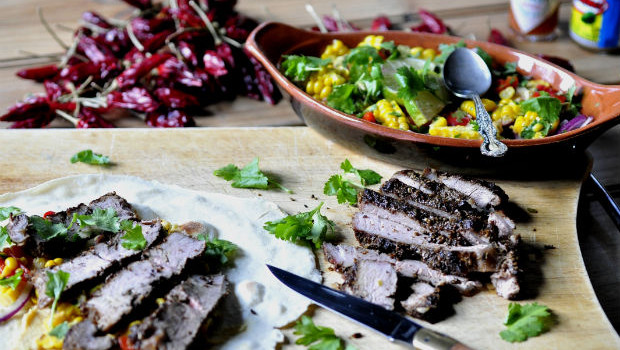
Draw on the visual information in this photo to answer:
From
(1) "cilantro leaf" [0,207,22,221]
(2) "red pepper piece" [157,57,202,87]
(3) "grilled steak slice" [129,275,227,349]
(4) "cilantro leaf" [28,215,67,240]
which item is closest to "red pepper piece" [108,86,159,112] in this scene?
(2) "red pepper piece" [157,57,202,87]

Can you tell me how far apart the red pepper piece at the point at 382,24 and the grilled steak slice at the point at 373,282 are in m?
3.07

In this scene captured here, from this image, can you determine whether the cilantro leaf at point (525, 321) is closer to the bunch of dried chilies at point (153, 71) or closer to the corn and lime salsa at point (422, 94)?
the corn and lime salsa at point (422, 94)

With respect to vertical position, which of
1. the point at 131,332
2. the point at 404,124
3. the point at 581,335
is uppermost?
the point at 404,124

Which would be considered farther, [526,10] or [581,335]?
[526,10]

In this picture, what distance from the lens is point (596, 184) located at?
13.4 ft

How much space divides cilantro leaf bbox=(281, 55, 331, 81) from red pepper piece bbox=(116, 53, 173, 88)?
51.7 inches

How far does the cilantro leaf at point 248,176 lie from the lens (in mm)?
4043

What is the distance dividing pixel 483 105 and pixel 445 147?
0.59 metres

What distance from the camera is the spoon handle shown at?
3730 millimetres

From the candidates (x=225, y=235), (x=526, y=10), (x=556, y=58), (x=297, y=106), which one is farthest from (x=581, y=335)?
(x=526, y=10)

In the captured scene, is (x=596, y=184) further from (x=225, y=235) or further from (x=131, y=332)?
(x=131, y=332)

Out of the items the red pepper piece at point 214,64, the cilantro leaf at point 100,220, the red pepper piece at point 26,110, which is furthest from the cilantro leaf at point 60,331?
the red pepper piece at point 214,64

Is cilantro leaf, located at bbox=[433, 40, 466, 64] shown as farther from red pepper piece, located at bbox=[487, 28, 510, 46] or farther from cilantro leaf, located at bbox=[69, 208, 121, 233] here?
cilantro leaf, located at bbox=[69, 208, 121, 233]

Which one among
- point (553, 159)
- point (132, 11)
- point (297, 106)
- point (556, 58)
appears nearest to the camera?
point (553, 159)
